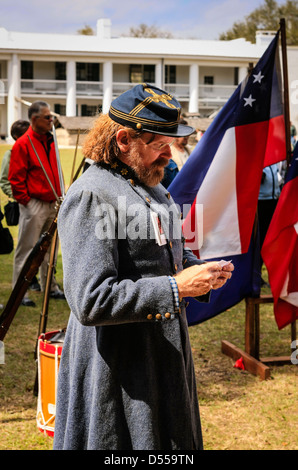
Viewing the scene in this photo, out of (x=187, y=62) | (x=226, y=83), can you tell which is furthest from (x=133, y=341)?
(x=226, y=83)

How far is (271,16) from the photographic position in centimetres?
5831

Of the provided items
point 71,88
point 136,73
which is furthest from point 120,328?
point 136,73

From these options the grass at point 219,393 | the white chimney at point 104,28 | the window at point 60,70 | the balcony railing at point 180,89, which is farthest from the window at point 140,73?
the grass at point 219,393

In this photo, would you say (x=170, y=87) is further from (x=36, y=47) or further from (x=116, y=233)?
(x=116, y=233)

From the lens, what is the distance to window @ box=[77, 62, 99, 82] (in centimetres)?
5094

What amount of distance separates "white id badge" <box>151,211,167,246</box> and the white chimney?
4549 cm

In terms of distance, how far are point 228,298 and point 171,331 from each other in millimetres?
2783

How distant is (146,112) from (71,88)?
47.9 m

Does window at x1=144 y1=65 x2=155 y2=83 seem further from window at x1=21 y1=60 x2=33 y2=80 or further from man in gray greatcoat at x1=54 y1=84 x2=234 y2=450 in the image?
man in gray greatcoat at x1=54 y1=84 x2=234 y2=450

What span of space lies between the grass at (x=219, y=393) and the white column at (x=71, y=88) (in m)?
43.6

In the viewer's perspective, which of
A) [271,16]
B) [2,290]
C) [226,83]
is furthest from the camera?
[271,16]

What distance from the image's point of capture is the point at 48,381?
3619 millimetres

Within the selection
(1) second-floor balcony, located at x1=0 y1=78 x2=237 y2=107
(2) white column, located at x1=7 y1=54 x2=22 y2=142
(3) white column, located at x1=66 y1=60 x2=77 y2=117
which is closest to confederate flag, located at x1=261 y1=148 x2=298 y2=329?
(2) white column, located at x1=7 y1=54 x2=22 y2=142

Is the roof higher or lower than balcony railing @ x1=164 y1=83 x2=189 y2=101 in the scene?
higher
